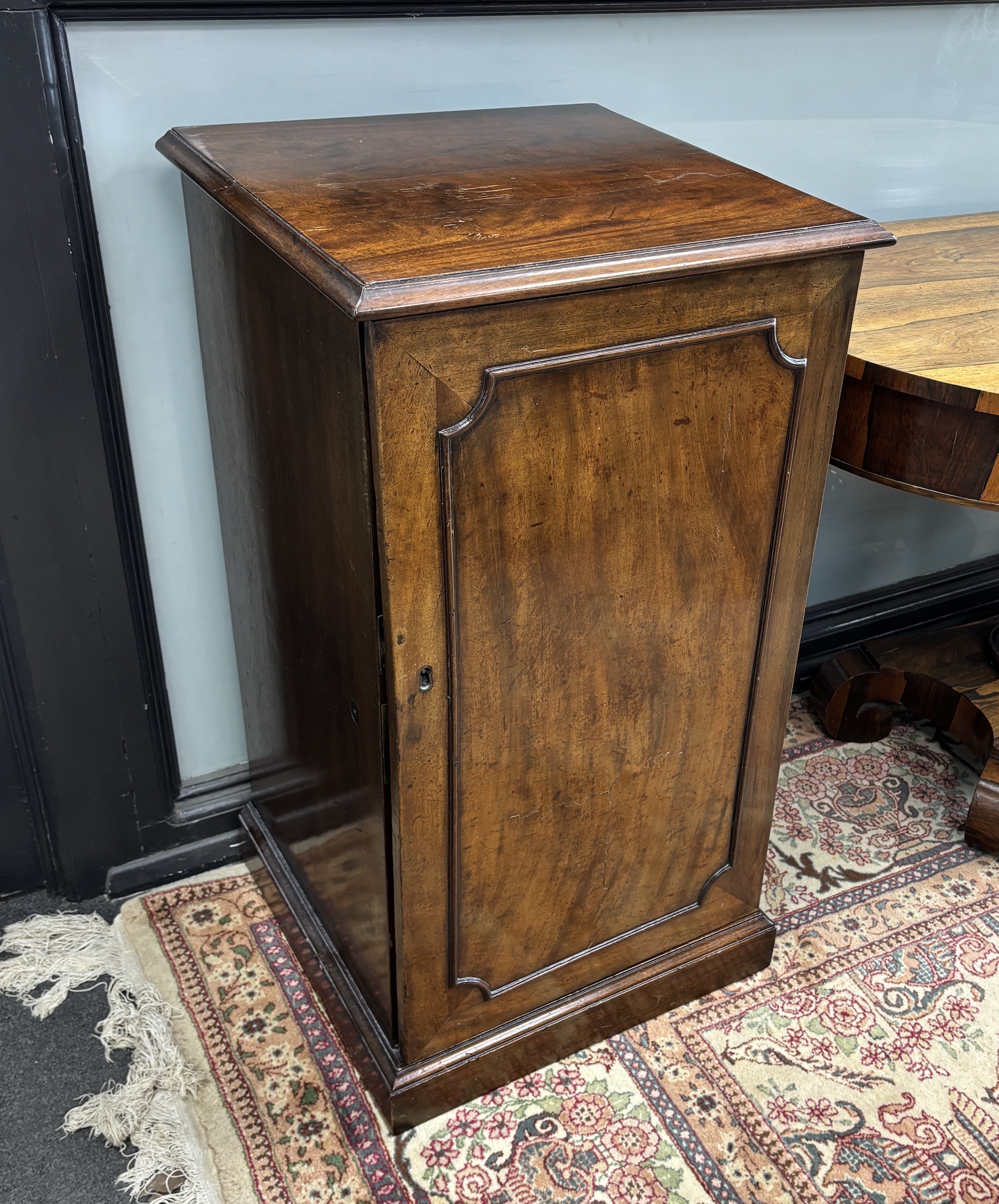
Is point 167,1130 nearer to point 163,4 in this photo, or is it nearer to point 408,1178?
point 408,1178

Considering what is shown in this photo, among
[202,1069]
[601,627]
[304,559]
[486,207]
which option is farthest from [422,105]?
[202,1069]

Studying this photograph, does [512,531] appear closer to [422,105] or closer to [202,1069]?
[422,105]

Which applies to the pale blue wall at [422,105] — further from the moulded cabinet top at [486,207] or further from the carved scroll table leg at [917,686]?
the carved scroll table leg at [917,686]

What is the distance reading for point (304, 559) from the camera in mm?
1208

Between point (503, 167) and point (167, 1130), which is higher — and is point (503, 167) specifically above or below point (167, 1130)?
above

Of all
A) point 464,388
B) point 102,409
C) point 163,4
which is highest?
point 163,4

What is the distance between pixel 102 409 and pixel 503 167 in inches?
22.7

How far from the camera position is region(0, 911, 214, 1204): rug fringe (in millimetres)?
1300

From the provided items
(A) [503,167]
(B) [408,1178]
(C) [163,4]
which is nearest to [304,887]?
(B) [408,1178]

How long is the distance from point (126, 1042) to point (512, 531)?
2.95ft

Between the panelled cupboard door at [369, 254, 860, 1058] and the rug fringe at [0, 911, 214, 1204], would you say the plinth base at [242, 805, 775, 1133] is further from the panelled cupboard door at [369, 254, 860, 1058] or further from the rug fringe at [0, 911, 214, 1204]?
the rug fringe at [0, 911, 214, 1204]

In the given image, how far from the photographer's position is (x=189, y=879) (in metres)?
1.70

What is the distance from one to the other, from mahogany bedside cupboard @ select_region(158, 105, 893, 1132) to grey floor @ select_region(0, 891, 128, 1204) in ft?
0.98

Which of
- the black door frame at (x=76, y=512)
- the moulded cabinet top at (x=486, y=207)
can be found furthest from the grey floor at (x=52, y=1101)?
the moulded cabinet top at (x=486, y=207)
